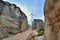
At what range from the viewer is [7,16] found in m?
20.0

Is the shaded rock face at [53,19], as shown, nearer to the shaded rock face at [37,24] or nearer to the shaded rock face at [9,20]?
the shaded rock face at [9,20]

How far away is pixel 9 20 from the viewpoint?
65.7 feet

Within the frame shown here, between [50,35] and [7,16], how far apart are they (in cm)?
1657

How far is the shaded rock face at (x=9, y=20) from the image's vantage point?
18750 millimetres

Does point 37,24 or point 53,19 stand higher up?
point 53,19

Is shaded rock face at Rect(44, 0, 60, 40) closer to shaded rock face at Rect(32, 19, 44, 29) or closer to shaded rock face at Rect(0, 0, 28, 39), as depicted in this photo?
shaded rock face at Rect(0, 0, 28, 39)

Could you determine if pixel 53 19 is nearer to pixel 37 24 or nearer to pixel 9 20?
pixel 9 20

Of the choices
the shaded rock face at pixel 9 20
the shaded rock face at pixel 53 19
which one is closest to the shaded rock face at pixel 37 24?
the shaded rock face at pixel 9 20

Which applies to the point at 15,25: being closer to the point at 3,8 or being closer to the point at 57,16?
the point at 3,8

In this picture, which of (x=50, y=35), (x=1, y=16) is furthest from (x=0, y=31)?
(x=50, y=35)

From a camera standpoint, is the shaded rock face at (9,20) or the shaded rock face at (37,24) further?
the shaded rock face at (37,24)

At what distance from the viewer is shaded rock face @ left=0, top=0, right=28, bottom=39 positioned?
18.8 m

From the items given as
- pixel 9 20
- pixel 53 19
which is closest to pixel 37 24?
pixel 9 20

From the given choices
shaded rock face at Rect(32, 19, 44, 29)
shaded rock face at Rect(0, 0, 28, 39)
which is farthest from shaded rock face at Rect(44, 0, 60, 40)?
shaded rock face at Rect(32, 19, 44, 29)
